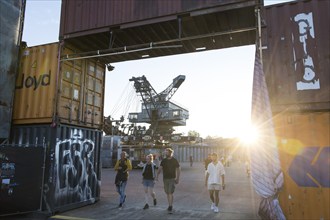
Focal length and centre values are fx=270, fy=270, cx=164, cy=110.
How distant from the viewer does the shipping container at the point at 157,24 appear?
7855mm

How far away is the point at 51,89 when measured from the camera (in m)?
→ 9.00

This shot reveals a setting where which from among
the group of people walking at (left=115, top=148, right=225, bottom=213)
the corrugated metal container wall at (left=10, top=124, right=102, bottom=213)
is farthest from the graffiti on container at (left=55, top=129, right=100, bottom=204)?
the group of people walking at (left=115, top=148, right=225, bottom=213)

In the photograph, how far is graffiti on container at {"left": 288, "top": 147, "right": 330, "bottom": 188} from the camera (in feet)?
20.0

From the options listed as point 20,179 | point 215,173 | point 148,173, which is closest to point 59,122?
point 20,179

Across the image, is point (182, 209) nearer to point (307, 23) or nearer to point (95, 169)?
point (95, 169)

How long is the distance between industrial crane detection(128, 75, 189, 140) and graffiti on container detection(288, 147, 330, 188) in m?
36.5

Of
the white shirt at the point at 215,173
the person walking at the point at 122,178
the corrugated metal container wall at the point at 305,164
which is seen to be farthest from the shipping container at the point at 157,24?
the white shirt at the point at 215,173

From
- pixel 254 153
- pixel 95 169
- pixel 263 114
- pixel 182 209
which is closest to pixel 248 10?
pixel 263 114

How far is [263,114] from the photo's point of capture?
6.43 meters

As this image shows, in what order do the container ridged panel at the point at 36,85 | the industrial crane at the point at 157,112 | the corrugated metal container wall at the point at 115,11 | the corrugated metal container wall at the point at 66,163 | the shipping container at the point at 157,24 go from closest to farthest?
the shipping container at the point at 157,24
the corrugated metal container wall at the point at 115,11
the corrugated metal container wall at the point at 66,163
the container ridged panel at the point at 36,85
the industrial crane at the point at 157,112

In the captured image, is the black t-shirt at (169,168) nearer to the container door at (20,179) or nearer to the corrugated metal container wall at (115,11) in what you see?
the container door at (20,179)

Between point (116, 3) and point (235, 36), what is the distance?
13.5 feet

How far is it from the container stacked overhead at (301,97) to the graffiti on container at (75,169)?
6.37m

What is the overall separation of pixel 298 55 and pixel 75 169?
298 inches
